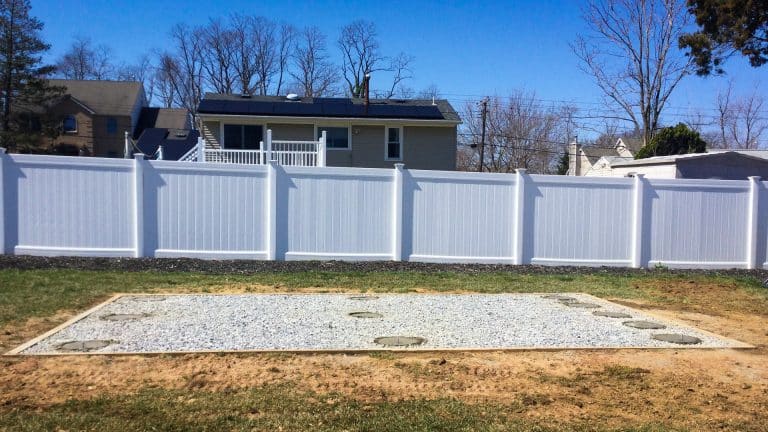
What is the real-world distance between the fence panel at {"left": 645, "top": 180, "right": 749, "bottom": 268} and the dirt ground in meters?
6.08

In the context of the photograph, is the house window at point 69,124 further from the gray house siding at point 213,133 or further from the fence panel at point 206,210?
the fence panel at point 206,210

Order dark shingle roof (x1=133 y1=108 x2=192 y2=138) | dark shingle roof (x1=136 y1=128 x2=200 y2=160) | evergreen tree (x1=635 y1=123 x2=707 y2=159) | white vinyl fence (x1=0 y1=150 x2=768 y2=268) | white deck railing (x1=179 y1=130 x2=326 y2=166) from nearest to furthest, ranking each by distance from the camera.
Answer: white vinyl fence (x1=0 y1=150 x2=768 y2=268) → white deck railing (x1=179 y1=130 x2=326 y2=166) → evergreen tree (x1=635 y1=123 x2=707 y2=159) → dark shingle roof (x1=136 y1=128 x2=200 y2=160) → dark shingle roof (x1=133 y1=108 x2=192 y2=138)

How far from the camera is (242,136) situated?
23141mm

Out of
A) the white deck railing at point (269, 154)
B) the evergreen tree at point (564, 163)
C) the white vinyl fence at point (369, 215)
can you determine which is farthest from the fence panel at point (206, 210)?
the evergreen tree at point (564, 163)

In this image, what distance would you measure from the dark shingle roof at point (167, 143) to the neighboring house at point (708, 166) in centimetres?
1738

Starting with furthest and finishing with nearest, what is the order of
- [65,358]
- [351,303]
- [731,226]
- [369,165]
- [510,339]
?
1. [369,165]
2. [731,226]
3. [351,303]
4. [510,339]
5. [65,358]

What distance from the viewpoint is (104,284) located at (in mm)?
9211

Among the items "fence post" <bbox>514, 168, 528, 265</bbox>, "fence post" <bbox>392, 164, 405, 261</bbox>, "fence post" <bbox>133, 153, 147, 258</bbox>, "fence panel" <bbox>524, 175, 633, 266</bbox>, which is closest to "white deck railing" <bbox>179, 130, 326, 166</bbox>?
"fence post" <bbox>133, 153, 147, 258</bbox>

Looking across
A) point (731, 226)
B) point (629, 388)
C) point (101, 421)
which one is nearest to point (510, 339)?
point (629, 388)

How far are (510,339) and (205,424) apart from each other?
350 cm

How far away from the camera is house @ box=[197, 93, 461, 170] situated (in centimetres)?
2294

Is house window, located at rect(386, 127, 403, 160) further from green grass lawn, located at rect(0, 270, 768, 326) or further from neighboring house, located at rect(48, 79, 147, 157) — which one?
neighboring house, located at rect(48, 79, 147, 157)

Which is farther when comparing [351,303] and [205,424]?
[351,303]

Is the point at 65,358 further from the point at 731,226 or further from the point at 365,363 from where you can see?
the point at 731,226
